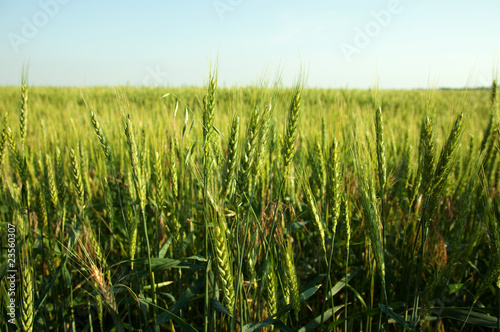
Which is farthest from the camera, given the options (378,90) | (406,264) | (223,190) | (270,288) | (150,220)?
(150,220)

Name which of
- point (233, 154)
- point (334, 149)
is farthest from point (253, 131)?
point (334, 149)

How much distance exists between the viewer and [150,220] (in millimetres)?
2033

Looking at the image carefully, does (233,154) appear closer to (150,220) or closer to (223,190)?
(223,190)

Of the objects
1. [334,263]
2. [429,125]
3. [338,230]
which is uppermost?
[429,125]

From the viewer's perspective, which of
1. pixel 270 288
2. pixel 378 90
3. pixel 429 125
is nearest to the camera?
pixel 270 288

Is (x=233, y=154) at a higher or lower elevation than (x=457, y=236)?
higher

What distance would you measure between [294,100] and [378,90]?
0.49 metres

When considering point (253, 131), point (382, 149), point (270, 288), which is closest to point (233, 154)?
point (253, 131)

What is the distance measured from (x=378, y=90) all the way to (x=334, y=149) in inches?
17.8

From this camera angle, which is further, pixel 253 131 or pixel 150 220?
pixel 150 220

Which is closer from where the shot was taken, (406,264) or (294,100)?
(294,100)

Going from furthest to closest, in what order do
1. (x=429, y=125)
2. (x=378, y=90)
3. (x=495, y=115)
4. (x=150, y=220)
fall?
1. (x=150, y=220)
2. (x=495, y=115)
3. (x=378, y=90)
4. (x=429, y=125)

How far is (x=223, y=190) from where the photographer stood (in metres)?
0.89

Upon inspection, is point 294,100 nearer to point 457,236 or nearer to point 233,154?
point 233,154
